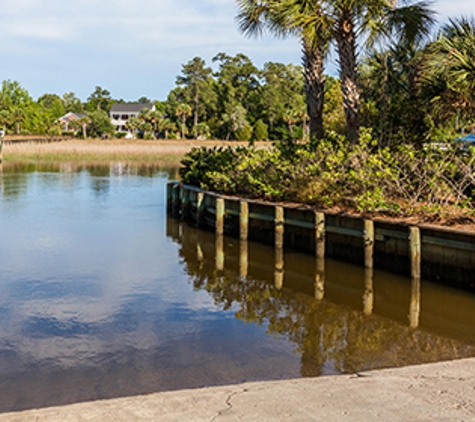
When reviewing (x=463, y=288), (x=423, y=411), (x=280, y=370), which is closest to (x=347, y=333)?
(x=280, y=370)

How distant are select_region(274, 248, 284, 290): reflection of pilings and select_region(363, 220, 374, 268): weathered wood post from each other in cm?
201

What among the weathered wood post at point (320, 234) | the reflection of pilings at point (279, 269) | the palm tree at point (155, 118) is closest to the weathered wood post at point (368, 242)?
the weathered wood post at point (320, 234)

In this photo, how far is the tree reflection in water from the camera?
383 inches

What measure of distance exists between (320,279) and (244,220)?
4783mm

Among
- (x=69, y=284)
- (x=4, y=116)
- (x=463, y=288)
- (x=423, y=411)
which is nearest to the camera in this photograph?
(x=423, y=411)

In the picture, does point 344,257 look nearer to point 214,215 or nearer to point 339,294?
point 339,294

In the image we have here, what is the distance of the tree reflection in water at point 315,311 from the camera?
31.9ft

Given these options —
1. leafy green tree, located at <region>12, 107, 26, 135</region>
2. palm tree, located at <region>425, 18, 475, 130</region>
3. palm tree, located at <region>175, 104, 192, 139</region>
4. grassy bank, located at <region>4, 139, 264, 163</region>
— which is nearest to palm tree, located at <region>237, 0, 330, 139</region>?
palm tree, located at <region>425, 18, 475, 130</region>

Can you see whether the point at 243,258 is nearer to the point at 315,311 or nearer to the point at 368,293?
the point at 368,293

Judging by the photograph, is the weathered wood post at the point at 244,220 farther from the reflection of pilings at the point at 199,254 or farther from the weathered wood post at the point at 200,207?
the weathered wood post at the point at 200,207

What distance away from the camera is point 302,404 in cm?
611

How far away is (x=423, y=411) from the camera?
5871 mm

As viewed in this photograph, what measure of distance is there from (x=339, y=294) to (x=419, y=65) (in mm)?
9666

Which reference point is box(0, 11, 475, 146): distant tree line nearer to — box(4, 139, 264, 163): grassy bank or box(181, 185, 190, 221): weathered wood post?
box(181, 185, 190, 221): weathered wood post
